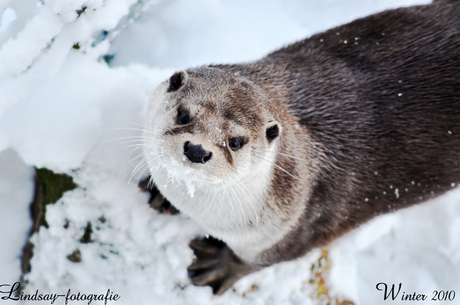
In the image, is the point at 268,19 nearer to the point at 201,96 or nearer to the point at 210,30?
the point at 210,30

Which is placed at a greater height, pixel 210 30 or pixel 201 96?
pixel 210 30

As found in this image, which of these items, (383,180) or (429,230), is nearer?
(383,180)

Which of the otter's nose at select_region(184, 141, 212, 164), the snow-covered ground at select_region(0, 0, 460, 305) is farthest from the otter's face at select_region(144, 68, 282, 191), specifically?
the snow-covered ground at select_region(0, 0, 460, 305)

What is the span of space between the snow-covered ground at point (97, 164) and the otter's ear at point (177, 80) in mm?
Answer: 433

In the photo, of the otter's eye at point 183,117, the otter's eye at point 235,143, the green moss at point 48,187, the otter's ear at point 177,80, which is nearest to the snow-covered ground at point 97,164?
Result: the green moss at point 48,187

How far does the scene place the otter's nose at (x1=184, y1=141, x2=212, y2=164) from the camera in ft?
4.30

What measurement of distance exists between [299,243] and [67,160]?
136 centimetres

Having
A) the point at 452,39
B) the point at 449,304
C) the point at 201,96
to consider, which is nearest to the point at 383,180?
the point at 452,39

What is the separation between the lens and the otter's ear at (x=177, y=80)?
1575 millimetres

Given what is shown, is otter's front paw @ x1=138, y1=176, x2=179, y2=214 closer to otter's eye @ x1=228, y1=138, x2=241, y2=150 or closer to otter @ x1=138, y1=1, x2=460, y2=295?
otter @ x1=138, y1=1, x2=460, y2=295

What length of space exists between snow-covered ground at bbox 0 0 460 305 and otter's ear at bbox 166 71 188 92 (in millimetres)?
433

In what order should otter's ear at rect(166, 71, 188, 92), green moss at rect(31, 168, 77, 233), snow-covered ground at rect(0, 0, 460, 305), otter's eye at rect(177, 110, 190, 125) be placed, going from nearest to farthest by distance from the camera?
otter's eye at rect(177, 110, 190, 125)
otter's ear at rect(166, 71, 188, 92)
snow-covered ground at rect(0, 0, 460, 305)
green moss at rect(31, 168, 77, 233)

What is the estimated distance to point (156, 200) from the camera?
2.20 m

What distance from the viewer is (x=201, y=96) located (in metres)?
1.48
